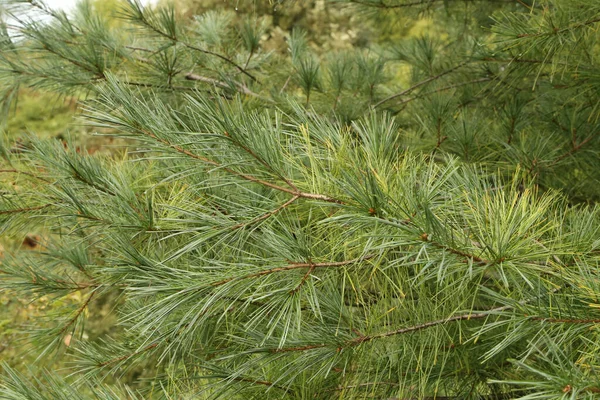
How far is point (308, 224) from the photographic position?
1061 millimetres

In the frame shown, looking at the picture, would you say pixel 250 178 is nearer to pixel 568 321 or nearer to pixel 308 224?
pixel 308 224

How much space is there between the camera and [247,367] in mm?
1034

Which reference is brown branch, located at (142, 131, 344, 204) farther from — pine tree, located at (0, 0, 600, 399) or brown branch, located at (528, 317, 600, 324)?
brown branch, located at (528, 317, 600, 324)

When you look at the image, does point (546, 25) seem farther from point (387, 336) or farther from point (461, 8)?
point (461, 8)

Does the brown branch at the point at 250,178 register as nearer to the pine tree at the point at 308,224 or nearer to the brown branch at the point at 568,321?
the pine tree at the point at 308,224

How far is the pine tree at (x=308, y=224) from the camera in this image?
2.81ft

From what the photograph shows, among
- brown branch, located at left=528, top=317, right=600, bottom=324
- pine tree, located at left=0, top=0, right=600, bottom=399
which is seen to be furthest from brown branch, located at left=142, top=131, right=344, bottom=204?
brown branch, located at left=528, top=317, right=600, bottom=324

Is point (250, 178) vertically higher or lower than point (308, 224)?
higher

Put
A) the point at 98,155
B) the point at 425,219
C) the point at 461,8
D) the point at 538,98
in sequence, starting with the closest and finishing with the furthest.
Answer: the point at 425,219, the point at 98,155, the point at 538,98, the point at 461,8

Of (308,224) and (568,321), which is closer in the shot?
(568,321)

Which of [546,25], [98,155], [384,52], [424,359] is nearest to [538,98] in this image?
[546,25]

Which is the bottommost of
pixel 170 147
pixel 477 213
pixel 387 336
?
pixel 387 336

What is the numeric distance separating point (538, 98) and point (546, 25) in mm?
741

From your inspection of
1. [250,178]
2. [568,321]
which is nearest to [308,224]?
[250,178]
